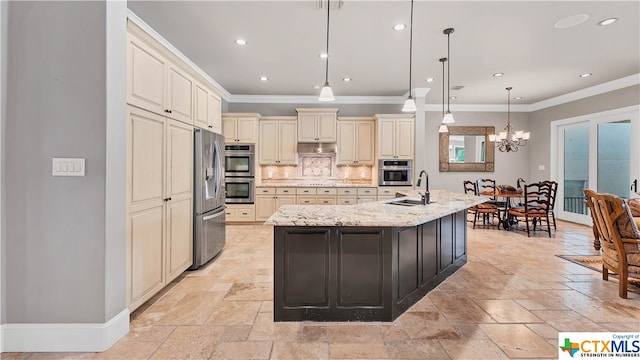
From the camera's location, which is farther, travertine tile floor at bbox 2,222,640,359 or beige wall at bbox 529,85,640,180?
beige wall at bbox 529,85,640,180

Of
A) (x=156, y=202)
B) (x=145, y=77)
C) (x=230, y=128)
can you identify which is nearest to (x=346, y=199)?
(x=230, y=128)

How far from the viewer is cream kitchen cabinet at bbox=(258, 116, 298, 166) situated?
251 inches

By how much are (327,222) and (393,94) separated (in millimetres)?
5077

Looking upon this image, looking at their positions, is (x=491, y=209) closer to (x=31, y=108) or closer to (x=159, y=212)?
(x=159, y=212)

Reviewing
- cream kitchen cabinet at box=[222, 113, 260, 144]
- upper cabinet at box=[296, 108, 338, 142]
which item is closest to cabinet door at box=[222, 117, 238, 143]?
cream kitchen cabinet at box=[222, 113, 260, 144]

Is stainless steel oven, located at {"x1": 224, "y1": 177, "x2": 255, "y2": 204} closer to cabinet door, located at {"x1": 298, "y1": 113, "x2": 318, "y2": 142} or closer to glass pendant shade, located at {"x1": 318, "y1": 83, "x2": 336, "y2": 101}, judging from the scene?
cabinet door, located at {"x1": 298, "y1": 113, "x2": 318, "y2": 142}

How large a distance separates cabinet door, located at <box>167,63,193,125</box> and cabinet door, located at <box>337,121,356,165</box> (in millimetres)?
3560

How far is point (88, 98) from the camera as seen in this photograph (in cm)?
195

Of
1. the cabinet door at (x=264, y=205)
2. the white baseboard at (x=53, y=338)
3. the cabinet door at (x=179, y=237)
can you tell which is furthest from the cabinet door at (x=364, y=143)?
the white baseboard at (x=53, y=338)

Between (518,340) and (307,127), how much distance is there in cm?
502

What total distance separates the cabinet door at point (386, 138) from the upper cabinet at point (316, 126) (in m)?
0.94

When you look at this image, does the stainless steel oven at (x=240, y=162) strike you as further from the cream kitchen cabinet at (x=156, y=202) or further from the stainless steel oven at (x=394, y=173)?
the cream kitchen cabinet at (x=156, y=202)

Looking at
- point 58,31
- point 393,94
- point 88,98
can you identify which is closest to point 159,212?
point 88,98

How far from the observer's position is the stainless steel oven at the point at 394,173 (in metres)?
6.10
